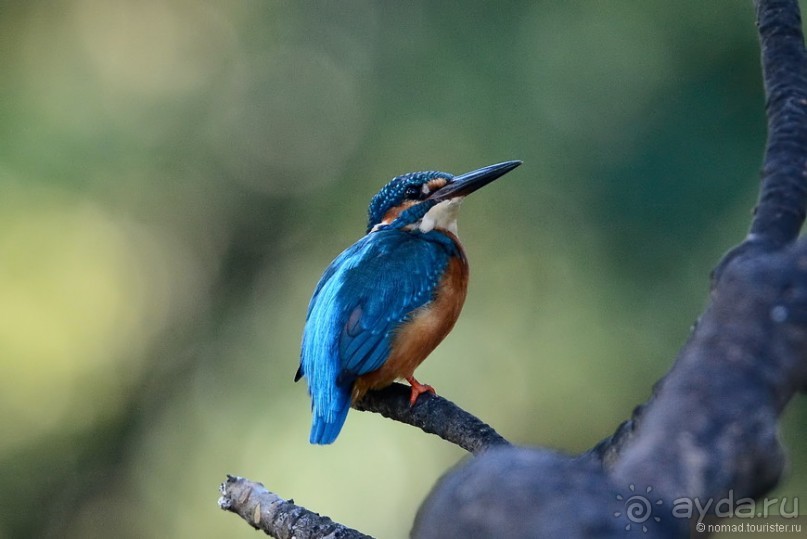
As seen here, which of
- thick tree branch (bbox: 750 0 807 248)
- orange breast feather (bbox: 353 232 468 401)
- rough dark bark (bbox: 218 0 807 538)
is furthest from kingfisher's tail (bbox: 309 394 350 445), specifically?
rough dark bark (bbox: 218 0 807 538)

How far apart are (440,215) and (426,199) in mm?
59

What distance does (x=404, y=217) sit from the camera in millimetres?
3039

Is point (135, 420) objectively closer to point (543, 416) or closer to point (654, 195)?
point (543, 416)

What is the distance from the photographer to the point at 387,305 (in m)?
2.74

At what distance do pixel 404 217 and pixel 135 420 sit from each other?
2.99 m

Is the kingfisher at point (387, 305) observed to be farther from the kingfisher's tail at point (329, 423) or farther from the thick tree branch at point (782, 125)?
the thick tree branch at point (782, 125)

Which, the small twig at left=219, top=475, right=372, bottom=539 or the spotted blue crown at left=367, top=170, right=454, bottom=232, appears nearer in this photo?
the small twig at left=219, top=475, right=372, bottom=539

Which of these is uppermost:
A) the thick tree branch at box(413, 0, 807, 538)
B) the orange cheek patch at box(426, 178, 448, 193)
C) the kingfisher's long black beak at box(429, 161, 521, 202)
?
the orange cheek patch at box(426, 178, 448, 193)

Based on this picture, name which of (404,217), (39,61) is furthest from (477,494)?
(39,61)

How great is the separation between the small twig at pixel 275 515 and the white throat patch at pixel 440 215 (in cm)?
118

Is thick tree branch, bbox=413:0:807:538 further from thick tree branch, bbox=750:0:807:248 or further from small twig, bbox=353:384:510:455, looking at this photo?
small twig, bbox=353:384:510:455

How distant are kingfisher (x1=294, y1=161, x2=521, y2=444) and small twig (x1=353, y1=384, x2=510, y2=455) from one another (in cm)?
4

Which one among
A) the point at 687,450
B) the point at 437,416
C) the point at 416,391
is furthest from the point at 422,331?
the point at 687,450

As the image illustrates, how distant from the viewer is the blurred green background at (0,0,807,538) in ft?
15.5
